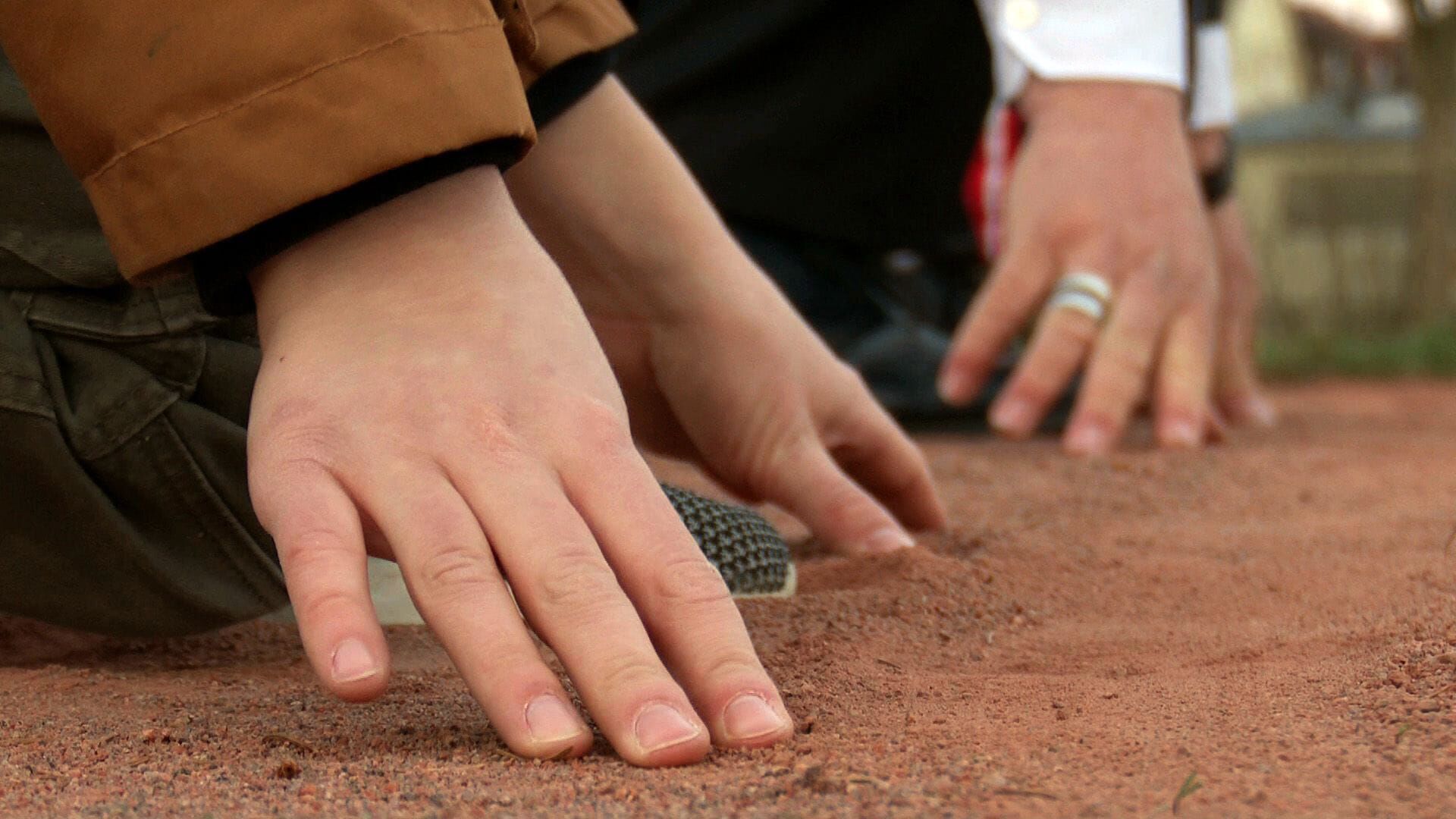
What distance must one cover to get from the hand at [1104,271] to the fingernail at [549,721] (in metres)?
1.33

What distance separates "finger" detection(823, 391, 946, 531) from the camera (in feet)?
5.01

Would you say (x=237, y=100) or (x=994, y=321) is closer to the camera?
(x=237, y=100)

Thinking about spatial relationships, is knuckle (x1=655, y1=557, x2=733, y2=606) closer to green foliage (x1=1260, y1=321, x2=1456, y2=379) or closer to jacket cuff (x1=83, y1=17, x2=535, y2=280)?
jacket cuff (x1=83, y1=17, x2=535, y2=280)

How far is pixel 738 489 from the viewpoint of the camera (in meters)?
1.51

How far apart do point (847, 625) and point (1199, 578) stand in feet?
1.30

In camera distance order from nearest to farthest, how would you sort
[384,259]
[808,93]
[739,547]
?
[384,259], [739,547], [808,93]

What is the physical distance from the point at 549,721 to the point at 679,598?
0.36 ft

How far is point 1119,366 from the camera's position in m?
2.15

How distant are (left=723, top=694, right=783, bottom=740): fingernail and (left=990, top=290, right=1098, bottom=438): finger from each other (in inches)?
50.1

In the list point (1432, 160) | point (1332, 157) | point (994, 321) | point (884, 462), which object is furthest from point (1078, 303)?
point (1332, 157)

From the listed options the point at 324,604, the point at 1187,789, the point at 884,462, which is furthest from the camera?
the point at 884,462

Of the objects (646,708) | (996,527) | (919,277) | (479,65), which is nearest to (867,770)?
(646,708)

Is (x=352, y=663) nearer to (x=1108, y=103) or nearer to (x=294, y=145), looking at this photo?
(x=294, y=145)

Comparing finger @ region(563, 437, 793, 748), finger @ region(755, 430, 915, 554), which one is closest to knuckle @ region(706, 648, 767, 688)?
finger @ region(563, 437, 793, 748)
